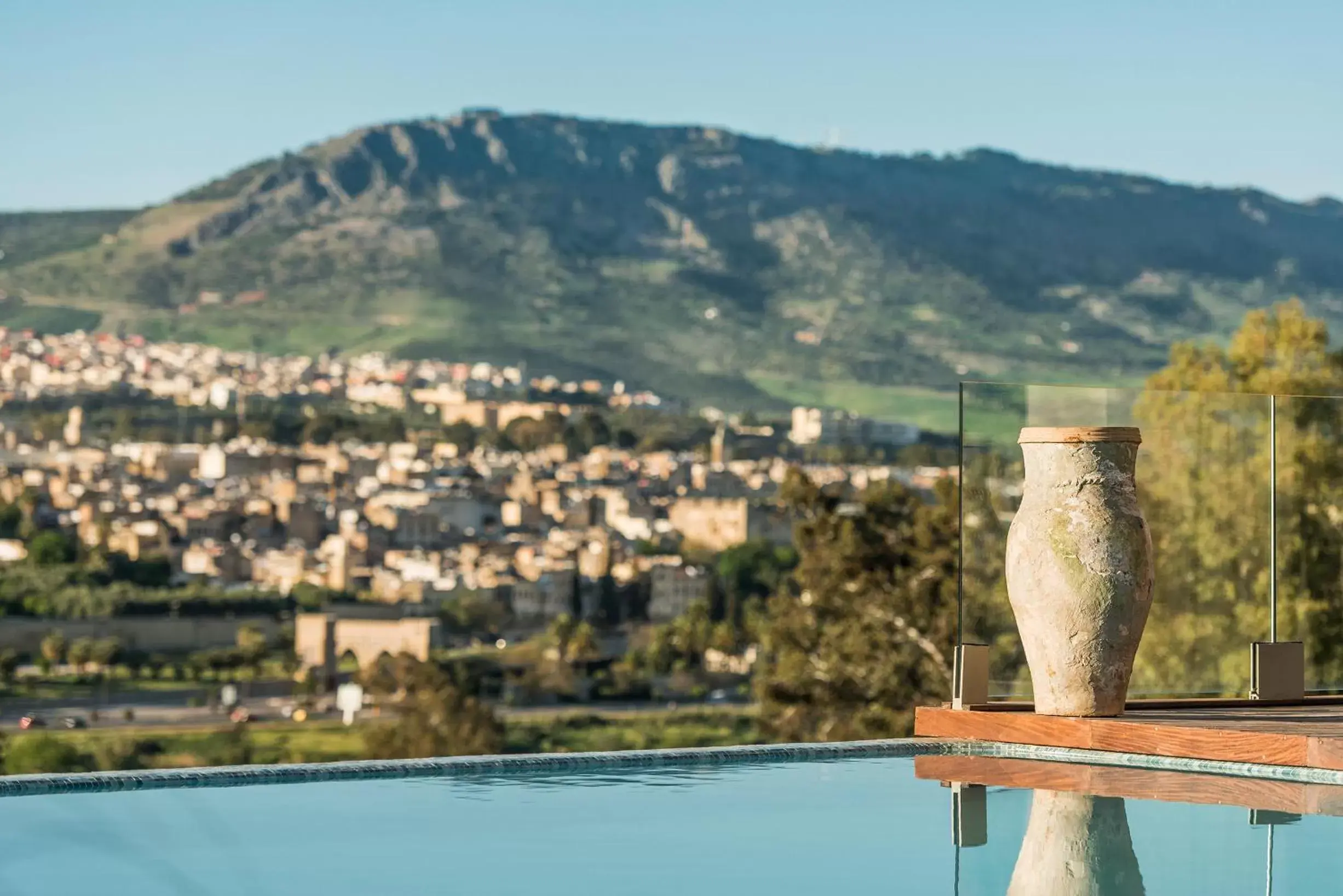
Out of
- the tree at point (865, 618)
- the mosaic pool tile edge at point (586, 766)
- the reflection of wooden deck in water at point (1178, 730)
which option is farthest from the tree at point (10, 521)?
the reflection of wooden deck in water at point (1178, 730)

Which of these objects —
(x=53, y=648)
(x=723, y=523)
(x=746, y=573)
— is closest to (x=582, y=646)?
(x=746, y=573)

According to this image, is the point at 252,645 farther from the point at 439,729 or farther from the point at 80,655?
the point at 439,729

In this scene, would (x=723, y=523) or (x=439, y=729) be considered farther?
(x=723, y=523)

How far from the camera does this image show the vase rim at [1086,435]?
19.0 ft

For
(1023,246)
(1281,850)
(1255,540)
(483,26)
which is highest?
(483,26)

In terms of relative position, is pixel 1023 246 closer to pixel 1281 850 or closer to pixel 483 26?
pixel 483 26

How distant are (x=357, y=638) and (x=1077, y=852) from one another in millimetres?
60790

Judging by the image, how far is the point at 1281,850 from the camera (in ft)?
14.9

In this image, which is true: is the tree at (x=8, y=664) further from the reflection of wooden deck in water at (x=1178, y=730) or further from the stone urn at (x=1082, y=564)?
the stone urn at (x=1082, y=564)

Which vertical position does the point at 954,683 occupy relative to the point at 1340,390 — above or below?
below

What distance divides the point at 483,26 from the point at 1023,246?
1213 inches

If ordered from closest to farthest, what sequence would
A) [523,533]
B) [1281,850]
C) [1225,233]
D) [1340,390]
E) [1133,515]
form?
[1281,850], [1133,515], [1340,390], [523,533], [1225,233]

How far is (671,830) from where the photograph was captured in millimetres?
5102

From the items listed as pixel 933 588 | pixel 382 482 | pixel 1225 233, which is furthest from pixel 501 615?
pixel 1225 233
